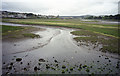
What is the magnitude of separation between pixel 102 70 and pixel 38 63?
789 cm

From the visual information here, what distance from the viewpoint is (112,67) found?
32.8 feet

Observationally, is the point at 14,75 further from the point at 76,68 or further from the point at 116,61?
the point at 116,61

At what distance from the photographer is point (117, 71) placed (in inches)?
364

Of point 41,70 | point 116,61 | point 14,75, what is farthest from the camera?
point 116,61

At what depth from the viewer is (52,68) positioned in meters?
9.43

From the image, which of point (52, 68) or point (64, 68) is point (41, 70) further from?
Result: point (64, 68)

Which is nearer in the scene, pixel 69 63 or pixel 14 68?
pixel 14 68

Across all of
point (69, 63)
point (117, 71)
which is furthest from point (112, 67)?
point (69, 63)

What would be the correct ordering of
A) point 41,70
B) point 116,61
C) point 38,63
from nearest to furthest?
point 41,70 < point 38,63 < point 116,61

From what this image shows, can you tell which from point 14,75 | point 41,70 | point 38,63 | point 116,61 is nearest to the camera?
point 14,75

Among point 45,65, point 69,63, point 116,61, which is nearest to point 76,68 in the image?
point 69,63

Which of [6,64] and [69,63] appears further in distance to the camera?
[69,63]

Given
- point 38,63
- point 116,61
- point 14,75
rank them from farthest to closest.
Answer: point 116,61 → point 38,63 → point 14,75

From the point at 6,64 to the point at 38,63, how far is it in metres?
3.87
